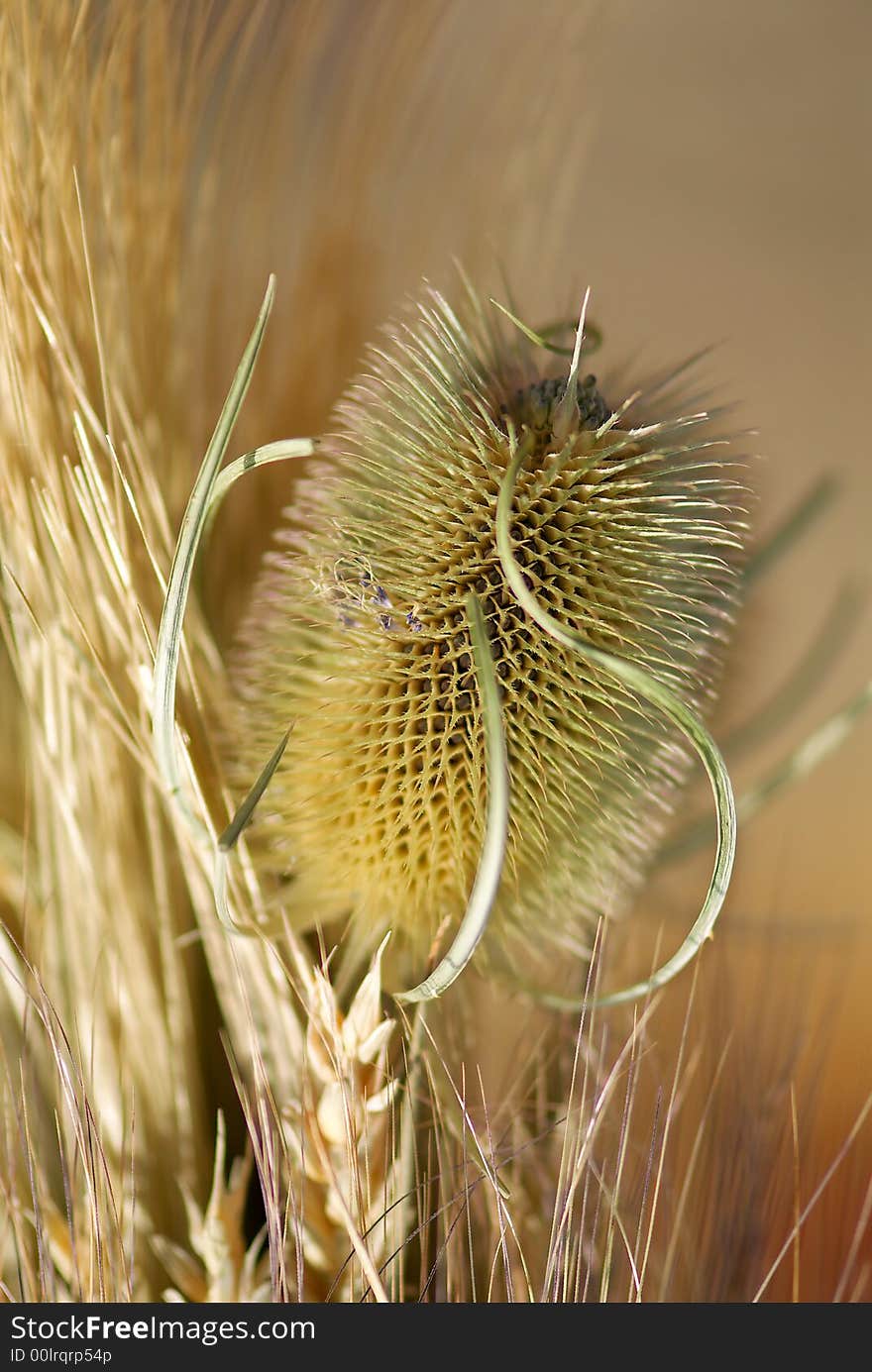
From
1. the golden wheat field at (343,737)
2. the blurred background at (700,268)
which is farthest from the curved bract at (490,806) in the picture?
the blurred background at (700,268)

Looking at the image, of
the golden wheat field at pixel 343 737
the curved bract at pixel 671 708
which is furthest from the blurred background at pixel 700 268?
the curved bract at pixel 671 708

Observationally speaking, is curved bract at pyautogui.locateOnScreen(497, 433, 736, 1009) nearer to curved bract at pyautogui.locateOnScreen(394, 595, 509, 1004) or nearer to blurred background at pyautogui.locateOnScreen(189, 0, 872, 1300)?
curved bract at pyautogui.locateOnScreen(394, 595, 509, 1004)

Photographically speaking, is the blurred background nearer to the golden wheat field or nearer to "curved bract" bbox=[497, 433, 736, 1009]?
the golden wheat field

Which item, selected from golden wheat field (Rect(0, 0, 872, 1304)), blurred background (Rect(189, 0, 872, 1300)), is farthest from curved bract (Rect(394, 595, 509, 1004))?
blurred background (Rect(189, 0, 872, 1300))

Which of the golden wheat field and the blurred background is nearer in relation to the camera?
the golden wheat field

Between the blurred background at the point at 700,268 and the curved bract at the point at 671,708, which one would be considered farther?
the blurred background at the point at 700,268

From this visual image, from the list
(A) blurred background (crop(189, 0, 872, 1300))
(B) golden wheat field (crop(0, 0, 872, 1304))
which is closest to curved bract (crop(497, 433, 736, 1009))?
(B) golden wheat field (crop(0, 0, 872, 1304))

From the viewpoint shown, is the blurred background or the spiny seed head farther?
the blurred background

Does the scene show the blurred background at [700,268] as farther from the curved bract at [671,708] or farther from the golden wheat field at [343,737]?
the curved bract at [671,708]

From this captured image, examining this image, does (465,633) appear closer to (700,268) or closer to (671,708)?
(671,708)
